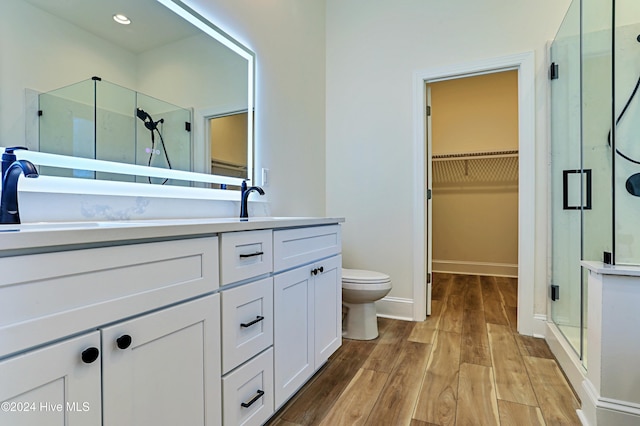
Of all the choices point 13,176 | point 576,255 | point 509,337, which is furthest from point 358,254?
point 13,176

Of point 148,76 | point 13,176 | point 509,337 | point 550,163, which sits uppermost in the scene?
point 148,76

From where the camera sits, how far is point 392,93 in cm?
274

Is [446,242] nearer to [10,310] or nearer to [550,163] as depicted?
[550,163]

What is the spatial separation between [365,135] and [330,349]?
179 cm

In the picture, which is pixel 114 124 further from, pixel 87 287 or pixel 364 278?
pixel 364 278

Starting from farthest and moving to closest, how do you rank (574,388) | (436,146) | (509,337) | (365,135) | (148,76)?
(436,146) → (365,135) → (509,337) → (574,388) → (148,76)

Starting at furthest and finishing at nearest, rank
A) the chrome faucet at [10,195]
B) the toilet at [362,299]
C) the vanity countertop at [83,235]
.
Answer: the toilet at [362,299], the chrome faucet at [10,195], the vanity countertop at [83,235]

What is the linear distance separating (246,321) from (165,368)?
0.33 m

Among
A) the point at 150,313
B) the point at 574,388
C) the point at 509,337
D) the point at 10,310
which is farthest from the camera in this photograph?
the point at 509,337

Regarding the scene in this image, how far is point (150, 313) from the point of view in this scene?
0.82 m

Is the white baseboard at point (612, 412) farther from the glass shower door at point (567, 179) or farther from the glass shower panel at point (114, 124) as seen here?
the glass shower panel at point (114, 124)

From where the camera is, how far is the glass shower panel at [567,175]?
1.96 m

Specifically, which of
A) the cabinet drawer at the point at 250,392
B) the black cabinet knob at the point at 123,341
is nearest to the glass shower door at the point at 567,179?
the cabinet drawer at the point at 250,392

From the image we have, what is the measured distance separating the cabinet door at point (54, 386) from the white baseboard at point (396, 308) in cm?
229
